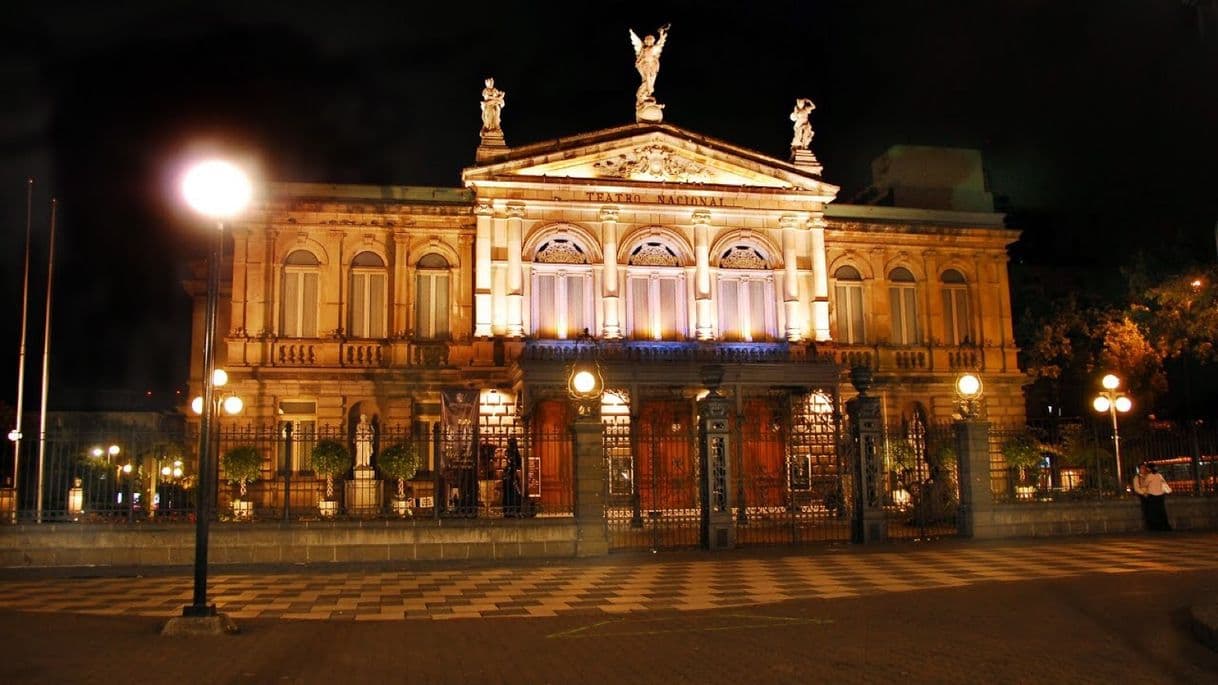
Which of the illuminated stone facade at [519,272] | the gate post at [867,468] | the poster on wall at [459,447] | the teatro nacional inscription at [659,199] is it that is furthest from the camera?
the teatro nacional inscription at [659,199]

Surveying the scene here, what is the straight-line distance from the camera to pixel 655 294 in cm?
3366

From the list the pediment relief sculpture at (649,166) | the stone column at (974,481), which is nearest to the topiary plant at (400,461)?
the stone column at (974,481)

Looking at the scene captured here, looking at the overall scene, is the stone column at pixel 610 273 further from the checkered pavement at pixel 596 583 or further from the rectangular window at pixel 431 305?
the checkered pavement at pixel 596 583

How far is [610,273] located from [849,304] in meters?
9.26

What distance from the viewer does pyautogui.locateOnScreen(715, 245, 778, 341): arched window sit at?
34125 mm

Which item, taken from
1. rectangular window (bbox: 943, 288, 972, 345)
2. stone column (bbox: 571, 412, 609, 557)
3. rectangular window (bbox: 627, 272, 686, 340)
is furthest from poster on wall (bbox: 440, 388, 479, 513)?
rectangular window (bbox: 943, 288, 972, 345)

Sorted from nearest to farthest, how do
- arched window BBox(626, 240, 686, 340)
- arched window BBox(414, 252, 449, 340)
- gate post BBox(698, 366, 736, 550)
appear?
gate post BBox(698, 366, 736, 550), arched window BBox(626, 240, 686, 340), arched window BBox(414, 252, 449, 340)

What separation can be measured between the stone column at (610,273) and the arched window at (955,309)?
41.5 ft

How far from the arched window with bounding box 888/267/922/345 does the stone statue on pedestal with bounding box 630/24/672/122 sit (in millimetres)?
10493

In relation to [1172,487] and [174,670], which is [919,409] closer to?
[1172,487]

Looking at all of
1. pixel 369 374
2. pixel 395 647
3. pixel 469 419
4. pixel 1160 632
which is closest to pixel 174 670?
pixel 395 647

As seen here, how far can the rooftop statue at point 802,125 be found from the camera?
3519cm

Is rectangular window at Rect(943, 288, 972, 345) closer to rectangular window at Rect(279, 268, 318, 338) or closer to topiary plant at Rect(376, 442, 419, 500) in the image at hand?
topiary plant at Rect(376, 442, 419, 500)

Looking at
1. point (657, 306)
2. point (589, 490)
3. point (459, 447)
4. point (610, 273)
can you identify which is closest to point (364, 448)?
point (610, 273)
